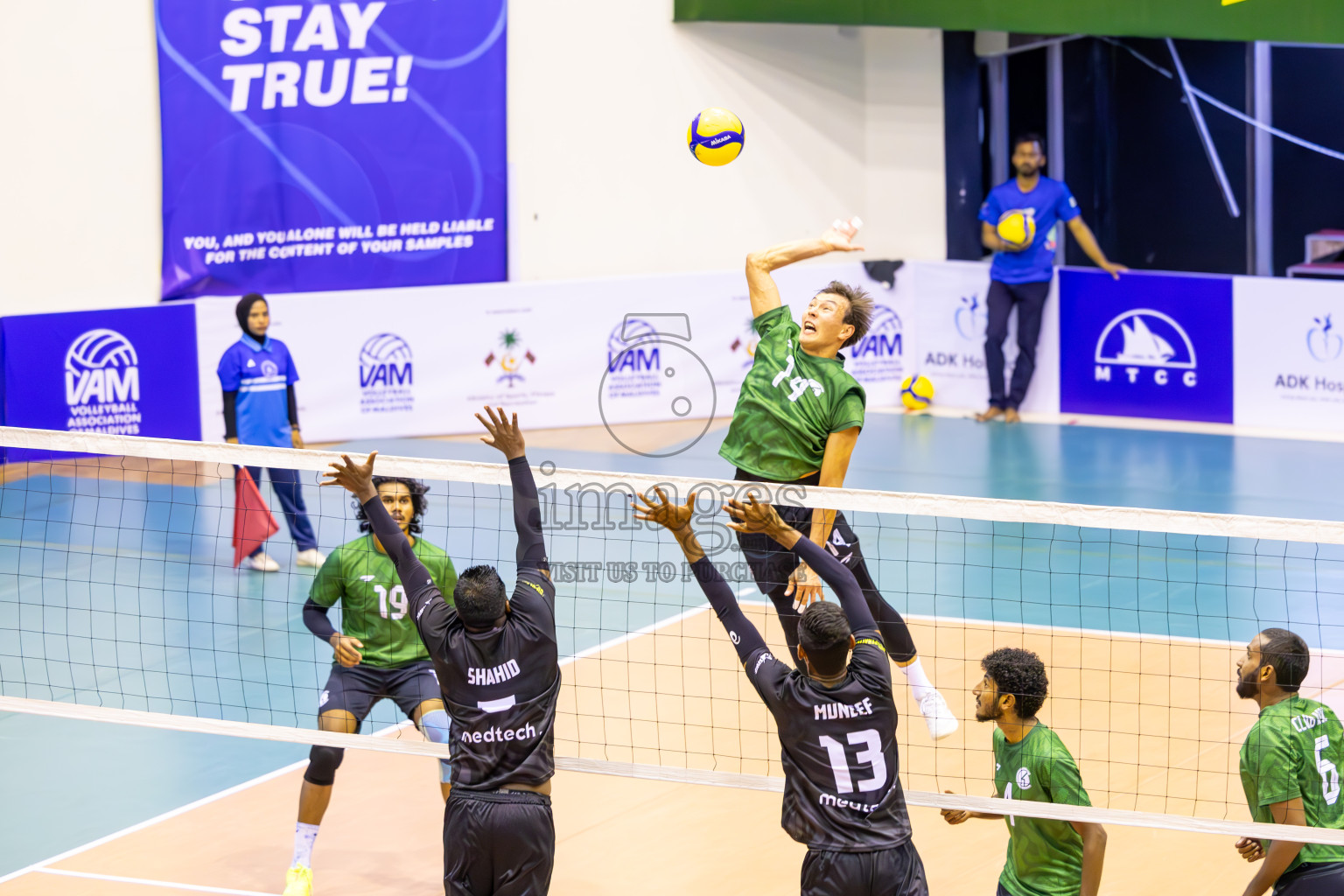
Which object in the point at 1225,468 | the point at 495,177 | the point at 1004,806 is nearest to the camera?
the point at 1004,806

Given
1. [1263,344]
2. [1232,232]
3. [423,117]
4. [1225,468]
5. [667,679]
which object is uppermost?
[423,117]

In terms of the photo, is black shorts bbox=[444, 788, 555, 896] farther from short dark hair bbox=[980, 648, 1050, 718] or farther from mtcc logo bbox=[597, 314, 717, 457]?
mtcc logo bbox=[597, 314, 717, 457]

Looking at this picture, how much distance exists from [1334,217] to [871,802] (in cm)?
1450

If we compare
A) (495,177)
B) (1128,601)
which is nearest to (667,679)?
(1128,601)

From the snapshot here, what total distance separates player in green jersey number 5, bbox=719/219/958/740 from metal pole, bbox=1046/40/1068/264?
37.7 ft

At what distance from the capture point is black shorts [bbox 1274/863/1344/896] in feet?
18.7

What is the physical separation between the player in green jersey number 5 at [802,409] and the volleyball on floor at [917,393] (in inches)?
389

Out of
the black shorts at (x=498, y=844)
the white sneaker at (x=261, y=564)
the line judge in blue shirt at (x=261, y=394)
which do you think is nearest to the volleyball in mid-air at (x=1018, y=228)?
the line judge in blue shirt at (x=261, y=394)

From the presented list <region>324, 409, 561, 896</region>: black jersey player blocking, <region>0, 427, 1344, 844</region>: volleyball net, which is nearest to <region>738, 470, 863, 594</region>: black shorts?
<region>0, 427, 1344, 844</region>: volleyball net

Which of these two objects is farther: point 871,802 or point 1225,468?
point 1225,468

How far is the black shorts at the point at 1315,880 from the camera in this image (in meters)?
5.69

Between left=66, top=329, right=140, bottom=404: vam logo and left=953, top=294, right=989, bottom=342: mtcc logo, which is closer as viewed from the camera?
left=66, top=329, right=140, bottom=404: vam logo

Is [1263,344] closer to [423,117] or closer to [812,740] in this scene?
[423,117]

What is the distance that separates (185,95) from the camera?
1572cm
